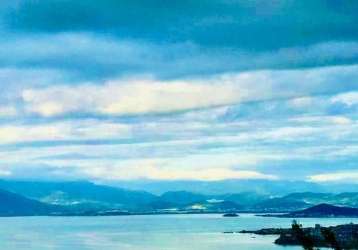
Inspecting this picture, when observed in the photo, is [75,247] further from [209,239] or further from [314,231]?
[314,231]

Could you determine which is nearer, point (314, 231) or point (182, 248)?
point (182, 248)

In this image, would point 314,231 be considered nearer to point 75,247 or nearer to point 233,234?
point 233,234

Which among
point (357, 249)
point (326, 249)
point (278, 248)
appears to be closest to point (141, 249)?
point (278, 248)

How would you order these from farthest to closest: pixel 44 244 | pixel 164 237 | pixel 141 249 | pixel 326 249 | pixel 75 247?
1. pixel 164 237
2. pixel 44 244
3. pixel 75 247
4. pixel 141 249
5. pixel 326 249

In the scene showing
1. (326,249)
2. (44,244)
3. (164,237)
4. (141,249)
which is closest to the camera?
(326,249)

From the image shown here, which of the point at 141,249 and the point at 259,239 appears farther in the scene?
the point at 259,239

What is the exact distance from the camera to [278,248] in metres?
146

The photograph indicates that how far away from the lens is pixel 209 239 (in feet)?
579

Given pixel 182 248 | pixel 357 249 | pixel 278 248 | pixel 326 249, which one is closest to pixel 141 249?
pixel 182 248

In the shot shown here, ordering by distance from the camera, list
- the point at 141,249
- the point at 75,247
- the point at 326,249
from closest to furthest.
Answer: the point at 326,249, the point at 141,249, the point at 75,247

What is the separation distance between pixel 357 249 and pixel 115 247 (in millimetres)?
54383

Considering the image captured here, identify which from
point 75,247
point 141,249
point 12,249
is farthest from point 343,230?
point 12,249

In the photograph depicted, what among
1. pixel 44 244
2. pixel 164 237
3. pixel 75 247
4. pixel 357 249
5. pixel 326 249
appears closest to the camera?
pixel 357 249

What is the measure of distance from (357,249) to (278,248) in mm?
27221
